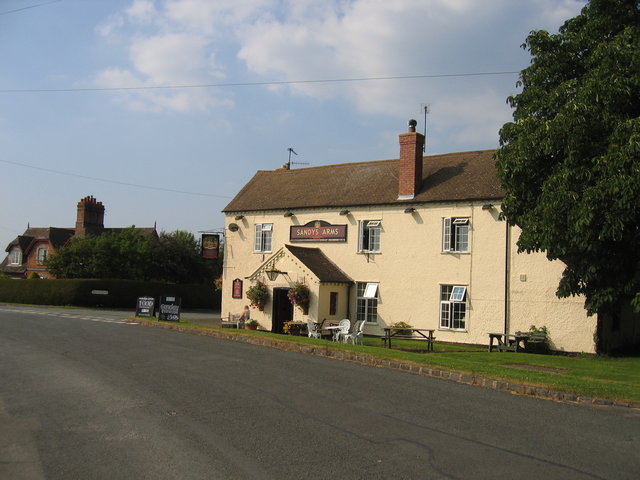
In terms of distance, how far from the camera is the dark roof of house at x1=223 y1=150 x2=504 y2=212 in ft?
85.9

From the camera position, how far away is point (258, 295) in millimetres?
28375

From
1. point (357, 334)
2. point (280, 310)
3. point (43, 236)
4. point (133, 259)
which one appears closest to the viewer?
point (357, 334)

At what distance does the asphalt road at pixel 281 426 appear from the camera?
664 cm

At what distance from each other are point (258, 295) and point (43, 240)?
42003mm

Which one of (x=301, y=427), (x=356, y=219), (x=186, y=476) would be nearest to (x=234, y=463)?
(x=186, y=476)

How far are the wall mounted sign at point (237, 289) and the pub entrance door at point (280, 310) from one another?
3.71m

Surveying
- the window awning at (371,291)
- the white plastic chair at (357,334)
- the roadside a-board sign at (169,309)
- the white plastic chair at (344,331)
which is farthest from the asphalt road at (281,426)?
the window awning at (371,291)

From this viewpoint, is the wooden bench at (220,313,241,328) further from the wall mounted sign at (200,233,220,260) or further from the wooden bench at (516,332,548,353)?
the wooden bench at (516,332,548,353)

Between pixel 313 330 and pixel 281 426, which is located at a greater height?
pixel 313 330

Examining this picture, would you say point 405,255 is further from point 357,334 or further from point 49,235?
point 49,235

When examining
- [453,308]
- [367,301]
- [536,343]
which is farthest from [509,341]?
[367,301]

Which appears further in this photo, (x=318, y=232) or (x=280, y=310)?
(x=318, y=232)

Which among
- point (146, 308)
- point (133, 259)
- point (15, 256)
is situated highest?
point (15, 256)

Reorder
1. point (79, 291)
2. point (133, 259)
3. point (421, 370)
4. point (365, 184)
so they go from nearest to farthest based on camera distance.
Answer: point (421, 370) < point (365, 184) < point (79, 291) < point (133, 259)
